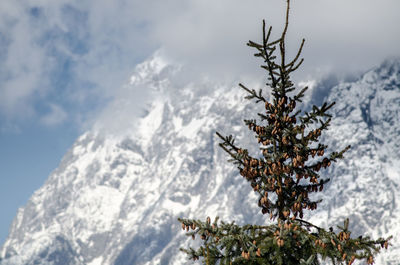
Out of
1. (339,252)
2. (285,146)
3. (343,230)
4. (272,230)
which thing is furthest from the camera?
(285,146)

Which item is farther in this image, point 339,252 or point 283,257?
point 283,257

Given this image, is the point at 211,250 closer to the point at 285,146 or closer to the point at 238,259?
the point at 238,259

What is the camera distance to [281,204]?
13.4m

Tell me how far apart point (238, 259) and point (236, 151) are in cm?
303

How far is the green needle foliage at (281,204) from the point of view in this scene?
1098cm

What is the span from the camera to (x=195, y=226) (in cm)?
1194

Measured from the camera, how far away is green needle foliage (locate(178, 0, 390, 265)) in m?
11.0

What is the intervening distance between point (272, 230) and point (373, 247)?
109 inches

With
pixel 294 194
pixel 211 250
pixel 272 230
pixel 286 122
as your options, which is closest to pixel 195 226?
pixel 211 250

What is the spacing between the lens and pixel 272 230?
498 inches

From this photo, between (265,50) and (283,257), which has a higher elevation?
(265,50)

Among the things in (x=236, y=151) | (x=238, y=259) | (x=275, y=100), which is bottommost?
(x=238, y=259)

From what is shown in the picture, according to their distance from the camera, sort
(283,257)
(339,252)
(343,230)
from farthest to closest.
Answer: (283,257), (339,252), (343,230)

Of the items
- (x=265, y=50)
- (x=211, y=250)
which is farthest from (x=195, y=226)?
(x=265, y=50)
